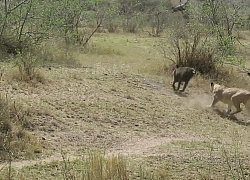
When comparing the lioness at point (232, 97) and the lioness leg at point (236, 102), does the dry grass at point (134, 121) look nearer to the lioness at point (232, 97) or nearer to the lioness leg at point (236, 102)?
the lioness leg at point (236, 102)

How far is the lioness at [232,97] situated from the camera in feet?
41.2

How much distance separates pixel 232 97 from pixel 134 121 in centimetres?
342

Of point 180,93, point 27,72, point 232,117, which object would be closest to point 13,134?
point 27,72

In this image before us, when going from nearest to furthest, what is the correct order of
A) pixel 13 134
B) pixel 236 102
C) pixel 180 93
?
pixel 13 134 < pixel 236 102 < pixel 180 93

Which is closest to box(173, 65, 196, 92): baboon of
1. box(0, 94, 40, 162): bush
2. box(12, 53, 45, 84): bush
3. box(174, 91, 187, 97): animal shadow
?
box(174, 91, 187, 97): animal shadow

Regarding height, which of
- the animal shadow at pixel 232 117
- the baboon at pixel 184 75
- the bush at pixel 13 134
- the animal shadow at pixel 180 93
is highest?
the bush at pixel 13 134

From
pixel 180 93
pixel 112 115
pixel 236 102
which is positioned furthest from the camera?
pixel 180 93

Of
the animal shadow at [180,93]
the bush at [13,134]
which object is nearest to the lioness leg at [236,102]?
the animal shadow at [180,93]

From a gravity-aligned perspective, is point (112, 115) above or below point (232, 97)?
above

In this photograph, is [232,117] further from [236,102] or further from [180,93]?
[180,93]

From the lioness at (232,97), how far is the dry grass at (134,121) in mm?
376

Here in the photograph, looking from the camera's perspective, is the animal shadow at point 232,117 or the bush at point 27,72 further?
the animal shadow at point 232,117

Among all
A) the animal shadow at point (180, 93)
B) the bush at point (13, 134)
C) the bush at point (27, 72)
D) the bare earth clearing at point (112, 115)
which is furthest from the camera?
the animal shadow at point (180, 93)

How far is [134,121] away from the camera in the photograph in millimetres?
10516
